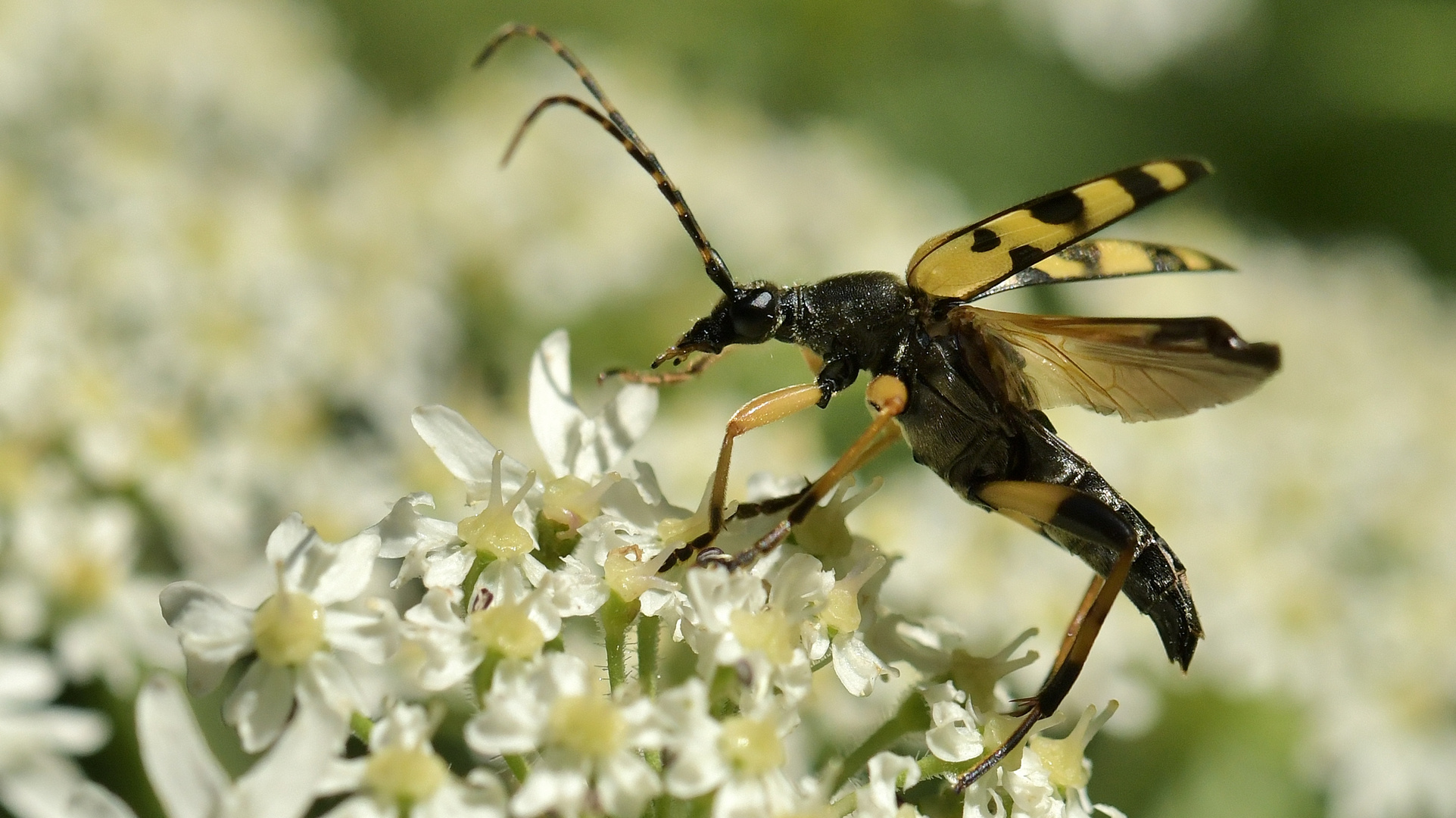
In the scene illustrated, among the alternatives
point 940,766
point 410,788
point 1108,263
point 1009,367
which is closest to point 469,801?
point 410,788

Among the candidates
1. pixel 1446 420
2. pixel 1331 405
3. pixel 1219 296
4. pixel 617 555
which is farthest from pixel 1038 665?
pixel 1219 296

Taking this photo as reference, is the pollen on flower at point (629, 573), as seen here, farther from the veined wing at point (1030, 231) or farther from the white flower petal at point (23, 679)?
the white flower petal at point (23, 679)

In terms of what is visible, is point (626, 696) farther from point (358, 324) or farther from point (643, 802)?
point (358, 324)

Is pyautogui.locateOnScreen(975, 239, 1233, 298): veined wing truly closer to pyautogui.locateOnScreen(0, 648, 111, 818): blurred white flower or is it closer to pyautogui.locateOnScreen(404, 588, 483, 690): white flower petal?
pyautogui.locateOnScreen(404, 588, 483, 690): white flower petal

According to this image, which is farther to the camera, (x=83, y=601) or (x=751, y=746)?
(x=83, y=601)

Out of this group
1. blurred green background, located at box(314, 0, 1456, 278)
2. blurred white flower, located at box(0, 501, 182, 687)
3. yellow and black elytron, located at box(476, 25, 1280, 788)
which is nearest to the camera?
yellow and black elytron, located at box(476, 25, 1280, 788)

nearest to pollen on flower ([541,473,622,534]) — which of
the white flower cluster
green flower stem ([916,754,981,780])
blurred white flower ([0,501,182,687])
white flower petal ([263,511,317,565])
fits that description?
the white flower cluster

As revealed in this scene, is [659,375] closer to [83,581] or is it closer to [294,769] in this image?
[294,769]

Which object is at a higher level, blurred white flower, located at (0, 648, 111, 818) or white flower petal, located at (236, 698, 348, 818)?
white flower petal, located at (236, 698, 348, 818)
